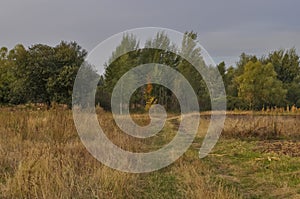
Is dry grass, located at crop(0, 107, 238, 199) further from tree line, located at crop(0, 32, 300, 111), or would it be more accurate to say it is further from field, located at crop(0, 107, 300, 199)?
tree line, located at crop(0, 32, 300, 111)

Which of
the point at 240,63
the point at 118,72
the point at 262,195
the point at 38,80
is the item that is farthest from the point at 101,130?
the point at 240,63

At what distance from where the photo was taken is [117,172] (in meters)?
3.98

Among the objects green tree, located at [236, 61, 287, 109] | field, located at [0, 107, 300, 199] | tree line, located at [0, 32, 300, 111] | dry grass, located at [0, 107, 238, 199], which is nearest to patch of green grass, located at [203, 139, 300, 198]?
field, located at [0, 107, 300, 199]

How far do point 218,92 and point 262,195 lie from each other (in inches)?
513

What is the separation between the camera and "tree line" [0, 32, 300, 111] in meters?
20.1

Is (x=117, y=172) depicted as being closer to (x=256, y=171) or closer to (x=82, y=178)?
(x=82, y=178)

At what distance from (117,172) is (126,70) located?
15149mm

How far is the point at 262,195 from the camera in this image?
3.94 meters

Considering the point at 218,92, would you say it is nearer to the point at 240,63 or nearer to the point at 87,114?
the point at 87,114

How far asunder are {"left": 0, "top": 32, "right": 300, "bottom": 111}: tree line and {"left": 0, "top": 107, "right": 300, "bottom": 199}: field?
9652mm

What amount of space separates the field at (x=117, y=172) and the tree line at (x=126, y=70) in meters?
9.65

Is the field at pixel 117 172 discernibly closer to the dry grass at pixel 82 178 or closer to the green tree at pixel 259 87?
the dry grass at pixel 82 178

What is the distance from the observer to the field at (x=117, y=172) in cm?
346

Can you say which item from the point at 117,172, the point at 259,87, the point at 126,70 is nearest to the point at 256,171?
the point at 117,172
